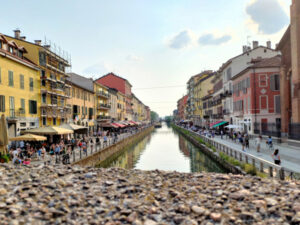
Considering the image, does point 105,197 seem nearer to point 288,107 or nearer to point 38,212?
point 38,212

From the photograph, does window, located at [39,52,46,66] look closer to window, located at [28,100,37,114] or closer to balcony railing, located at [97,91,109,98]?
window, located at [28,100,37,114]

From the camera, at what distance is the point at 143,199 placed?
27.0ft

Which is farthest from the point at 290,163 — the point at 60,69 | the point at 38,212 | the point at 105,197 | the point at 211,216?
the point at 60,69

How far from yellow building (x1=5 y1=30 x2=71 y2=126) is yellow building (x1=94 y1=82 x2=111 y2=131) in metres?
14.8

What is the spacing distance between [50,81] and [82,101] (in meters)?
12.5

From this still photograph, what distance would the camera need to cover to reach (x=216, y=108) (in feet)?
204

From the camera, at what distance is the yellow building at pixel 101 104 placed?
52344mm

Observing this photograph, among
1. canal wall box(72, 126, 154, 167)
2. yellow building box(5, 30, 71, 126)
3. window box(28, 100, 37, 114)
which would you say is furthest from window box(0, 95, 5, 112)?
canal wall box(72, 126, 154, 167)

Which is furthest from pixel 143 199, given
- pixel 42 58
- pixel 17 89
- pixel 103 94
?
pixel 103 94

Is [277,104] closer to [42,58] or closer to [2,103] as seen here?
[42,58]

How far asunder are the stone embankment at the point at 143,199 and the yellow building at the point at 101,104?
135ft

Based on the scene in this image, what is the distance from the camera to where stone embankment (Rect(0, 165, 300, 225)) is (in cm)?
693

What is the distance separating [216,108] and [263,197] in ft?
183

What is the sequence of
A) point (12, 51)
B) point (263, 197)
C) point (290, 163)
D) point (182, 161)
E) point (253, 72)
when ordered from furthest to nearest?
point (253, 72) → point (182, 161) → point (12, 51) → point (290, 163) → point (263, 197)
